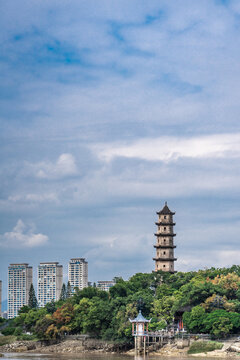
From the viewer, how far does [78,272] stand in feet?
460

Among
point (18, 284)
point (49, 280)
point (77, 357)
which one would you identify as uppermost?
point (49, 280)

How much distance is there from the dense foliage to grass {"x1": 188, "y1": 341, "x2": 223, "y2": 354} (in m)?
0.91

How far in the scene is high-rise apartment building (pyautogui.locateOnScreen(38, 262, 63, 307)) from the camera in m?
139

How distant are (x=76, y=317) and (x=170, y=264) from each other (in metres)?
16.4

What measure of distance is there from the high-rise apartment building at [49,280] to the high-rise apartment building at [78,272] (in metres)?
2.47

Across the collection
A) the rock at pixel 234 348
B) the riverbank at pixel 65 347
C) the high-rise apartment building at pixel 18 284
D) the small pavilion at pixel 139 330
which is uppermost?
the high-rise apartment building at pixel 18 284

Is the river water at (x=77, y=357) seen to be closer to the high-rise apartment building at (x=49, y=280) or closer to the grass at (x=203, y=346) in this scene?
the grass at (x=203, y=346)

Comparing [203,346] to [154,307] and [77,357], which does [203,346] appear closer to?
[154,307]

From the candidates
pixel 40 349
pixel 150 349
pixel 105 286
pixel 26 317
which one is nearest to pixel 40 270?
pixel 105 286

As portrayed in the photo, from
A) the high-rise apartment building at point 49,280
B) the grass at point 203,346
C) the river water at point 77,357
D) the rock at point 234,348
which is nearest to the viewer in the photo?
the rock at point 234,348

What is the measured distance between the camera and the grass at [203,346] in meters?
53.1

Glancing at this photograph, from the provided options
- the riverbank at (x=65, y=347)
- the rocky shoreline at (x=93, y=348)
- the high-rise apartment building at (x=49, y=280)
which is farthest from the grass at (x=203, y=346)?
the high-rise apartment building at (x=49, y=280)

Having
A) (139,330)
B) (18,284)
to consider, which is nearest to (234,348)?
(139,330)

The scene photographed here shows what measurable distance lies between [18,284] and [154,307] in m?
85.8
